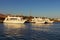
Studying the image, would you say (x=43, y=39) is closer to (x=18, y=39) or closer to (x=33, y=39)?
(x=33, y=39)

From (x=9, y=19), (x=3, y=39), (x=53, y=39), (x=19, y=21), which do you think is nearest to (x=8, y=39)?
(x=3, y=39)

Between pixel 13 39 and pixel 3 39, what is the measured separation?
1553mm

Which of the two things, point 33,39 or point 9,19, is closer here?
point 33,39

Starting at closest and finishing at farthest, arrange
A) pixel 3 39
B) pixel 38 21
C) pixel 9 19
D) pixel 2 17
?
pixel 3 39, pixel 9 19, pixel 38 21, pixel 2 17

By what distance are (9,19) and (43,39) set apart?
103612 millimetres

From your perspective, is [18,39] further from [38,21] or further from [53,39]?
[38,21]

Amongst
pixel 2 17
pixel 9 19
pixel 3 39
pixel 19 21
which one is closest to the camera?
pixel 3 39

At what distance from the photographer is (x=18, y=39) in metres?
27.4

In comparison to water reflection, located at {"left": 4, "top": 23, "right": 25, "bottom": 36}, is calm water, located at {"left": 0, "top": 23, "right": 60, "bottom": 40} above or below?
below

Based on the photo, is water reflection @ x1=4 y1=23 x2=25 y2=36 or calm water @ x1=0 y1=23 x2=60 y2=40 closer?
calm water @ x1=0 y1=23 x2=60 y2=40

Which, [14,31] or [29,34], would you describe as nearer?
[29,34]

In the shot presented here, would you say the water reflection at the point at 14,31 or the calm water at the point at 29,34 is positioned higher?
the water reflection at the point at 14,31

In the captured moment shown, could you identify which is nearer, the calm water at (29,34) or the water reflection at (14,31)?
the calm water at (29,34)

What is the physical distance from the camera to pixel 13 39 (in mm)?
27266
